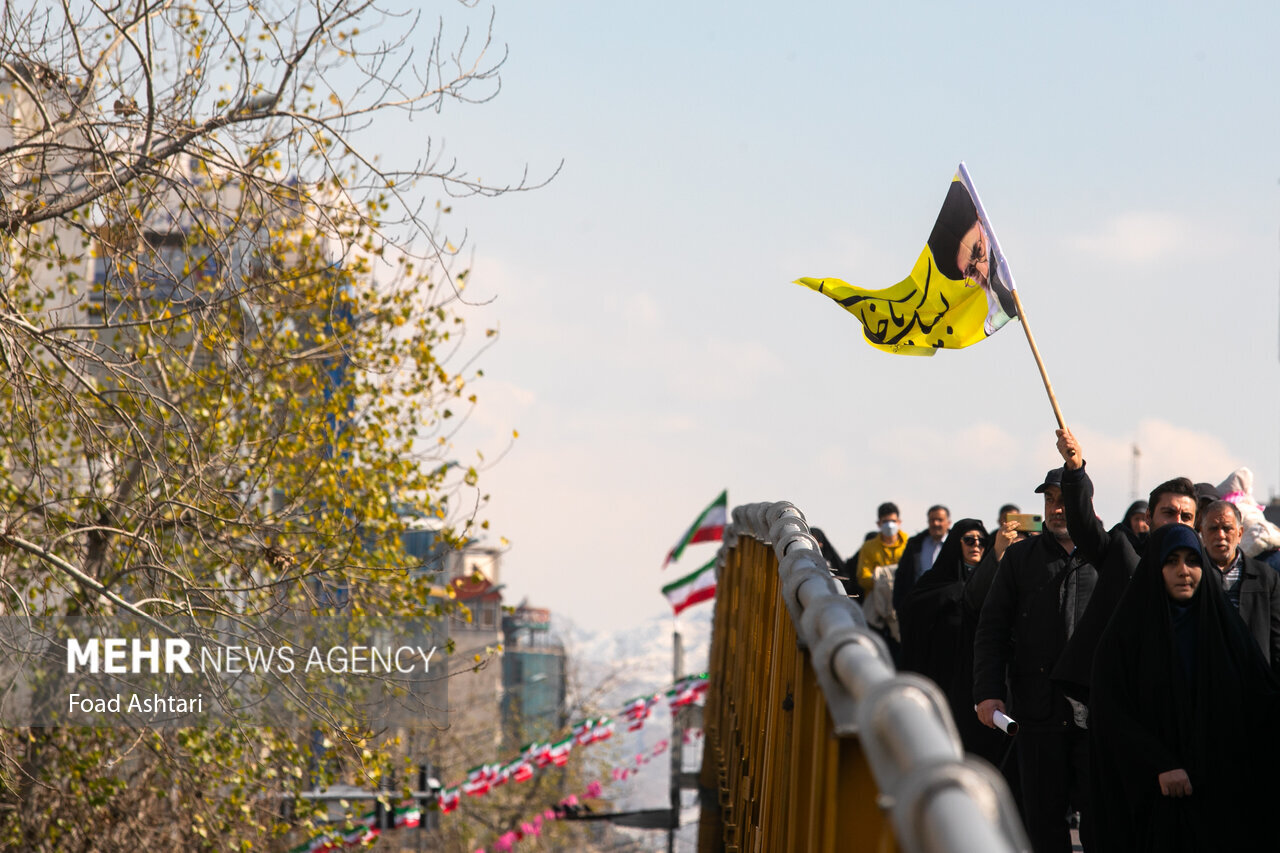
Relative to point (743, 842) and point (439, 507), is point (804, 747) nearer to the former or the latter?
point (743, 842)

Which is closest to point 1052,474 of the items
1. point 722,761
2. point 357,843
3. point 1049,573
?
point 1049,573

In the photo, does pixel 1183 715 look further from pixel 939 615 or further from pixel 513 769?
pixel 513 769

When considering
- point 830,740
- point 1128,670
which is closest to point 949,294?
point 1128,670

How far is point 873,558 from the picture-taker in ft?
39.2

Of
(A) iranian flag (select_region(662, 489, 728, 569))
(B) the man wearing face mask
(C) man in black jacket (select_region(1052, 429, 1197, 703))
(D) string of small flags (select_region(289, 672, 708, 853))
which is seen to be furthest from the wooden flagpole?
(A) iranian flag (select_region(662, 489, 728, 569))

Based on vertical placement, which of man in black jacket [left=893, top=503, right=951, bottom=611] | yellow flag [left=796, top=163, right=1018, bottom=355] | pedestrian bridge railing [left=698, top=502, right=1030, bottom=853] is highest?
yellow flag [left=796, top=163, right=1018, bottom=355]

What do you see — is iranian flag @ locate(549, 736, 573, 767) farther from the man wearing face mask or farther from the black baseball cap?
the black baseball cap

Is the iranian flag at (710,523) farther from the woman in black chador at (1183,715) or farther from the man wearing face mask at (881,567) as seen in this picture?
the woman in black chador at (1183,715)

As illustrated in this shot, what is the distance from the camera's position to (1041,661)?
639cm

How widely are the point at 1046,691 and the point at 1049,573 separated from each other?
1.75 feet

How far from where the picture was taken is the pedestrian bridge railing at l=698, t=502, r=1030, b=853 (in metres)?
1.29

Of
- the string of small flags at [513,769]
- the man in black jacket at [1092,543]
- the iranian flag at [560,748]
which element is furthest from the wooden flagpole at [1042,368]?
the iranian flag at [560,748]

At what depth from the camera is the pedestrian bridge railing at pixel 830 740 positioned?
4.25 ft

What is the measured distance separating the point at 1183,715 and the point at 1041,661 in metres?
1.37
